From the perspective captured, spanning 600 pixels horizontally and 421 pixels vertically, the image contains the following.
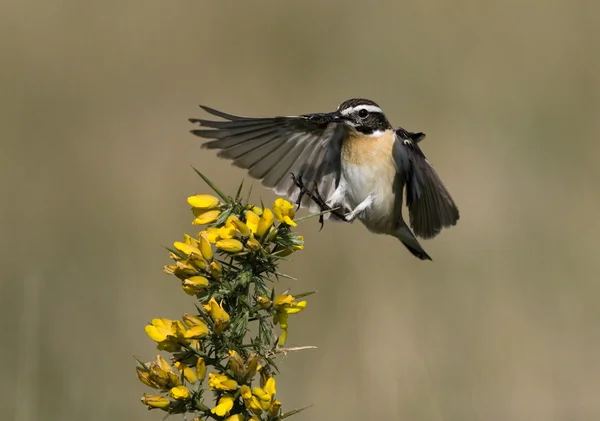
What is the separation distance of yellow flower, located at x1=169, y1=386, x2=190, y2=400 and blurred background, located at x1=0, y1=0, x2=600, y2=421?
2058 mm

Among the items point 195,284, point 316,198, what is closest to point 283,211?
point 195,284

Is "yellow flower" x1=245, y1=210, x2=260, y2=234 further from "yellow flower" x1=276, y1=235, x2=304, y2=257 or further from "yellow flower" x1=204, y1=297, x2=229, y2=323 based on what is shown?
"yellow flower" x1=204, y1=297, x2=229, y2=323

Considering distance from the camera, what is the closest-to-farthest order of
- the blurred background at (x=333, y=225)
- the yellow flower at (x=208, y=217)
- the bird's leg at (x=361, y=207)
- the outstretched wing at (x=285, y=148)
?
the yellow flower at (x=208, y=217)
the outstretched wing at (x=285, y=148)
the bird's leg at (x=361, y=207)
the blurred background at (x=333, y=225)

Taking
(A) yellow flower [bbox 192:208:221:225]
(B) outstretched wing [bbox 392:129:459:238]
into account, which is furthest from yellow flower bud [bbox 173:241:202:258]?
(B) outstretched wing [bbox 392:129:459:238]

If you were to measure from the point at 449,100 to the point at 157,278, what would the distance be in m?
4.21

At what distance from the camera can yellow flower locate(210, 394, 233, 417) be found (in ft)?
7.62

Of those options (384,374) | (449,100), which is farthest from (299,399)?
(449,100)

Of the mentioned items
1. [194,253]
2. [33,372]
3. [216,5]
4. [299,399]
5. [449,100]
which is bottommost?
[299,399]

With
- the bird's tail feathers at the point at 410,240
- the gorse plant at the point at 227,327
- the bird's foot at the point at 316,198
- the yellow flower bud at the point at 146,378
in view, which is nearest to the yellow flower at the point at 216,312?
the gorse plant at the point at 227,327

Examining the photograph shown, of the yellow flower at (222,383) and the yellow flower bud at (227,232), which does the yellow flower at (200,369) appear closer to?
the yellow flower at (222,383)

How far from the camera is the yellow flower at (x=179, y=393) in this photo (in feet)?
7.80

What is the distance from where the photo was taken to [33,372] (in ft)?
14.4

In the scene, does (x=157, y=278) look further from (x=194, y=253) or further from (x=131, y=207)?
(x=194, y=253)

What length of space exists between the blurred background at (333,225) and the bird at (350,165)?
0.83 m
